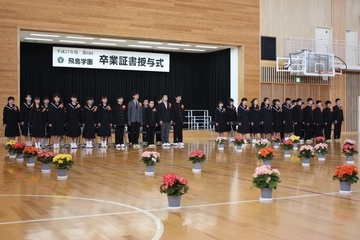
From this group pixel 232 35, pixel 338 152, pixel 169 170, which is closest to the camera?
pixel 169 170

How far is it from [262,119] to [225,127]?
58.6 inches

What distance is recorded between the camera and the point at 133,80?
89.0ft

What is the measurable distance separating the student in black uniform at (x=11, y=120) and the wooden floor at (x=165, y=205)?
6.78 meters

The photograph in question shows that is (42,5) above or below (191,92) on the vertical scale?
above

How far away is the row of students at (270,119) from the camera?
2084cm

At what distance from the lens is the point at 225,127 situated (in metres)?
21.1

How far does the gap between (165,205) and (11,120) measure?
12.2m

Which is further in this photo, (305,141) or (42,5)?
(305,141)

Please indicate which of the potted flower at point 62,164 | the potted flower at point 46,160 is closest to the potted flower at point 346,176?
the potted flower at point 62,164

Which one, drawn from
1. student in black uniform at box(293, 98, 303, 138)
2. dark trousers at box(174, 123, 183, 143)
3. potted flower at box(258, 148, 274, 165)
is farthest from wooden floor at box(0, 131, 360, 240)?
student in black uniform at box(293, 98, 303, 138)

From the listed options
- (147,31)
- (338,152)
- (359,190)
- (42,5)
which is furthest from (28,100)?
(359,190)

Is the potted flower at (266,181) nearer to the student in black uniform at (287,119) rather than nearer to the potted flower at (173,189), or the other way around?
the potted flower at (173,189)

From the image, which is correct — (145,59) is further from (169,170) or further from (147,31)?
(169,170)

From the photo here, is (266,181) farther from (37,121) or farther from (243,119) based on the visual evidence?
(243,119)
